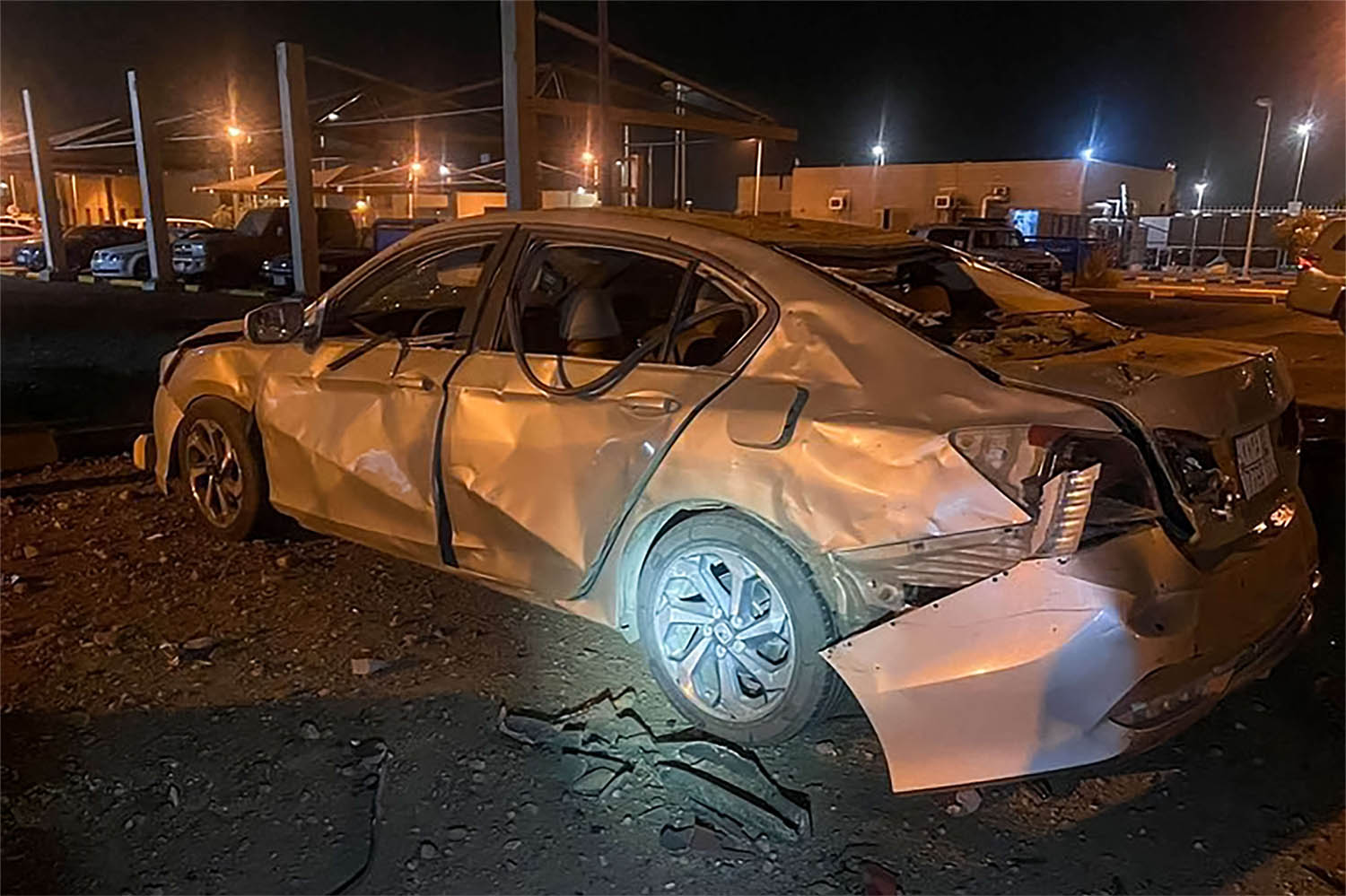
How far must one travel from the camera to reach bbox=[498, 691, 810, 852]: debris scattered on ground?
2740 millimetres

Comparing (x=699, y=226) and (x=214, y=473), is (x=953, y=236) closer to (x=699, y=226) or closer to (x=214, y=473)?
(x=214, y=473)

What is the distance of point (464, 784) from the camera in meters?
2.90

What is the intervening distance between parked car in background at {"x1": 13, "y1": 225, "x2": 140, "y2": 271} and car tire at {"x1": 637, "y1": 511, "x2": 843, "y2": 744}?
87.0 feet

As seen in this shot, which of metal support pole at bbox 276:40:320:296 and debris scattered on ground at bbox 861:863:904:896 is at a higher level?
metal support pole at bbox 276:40:320:296

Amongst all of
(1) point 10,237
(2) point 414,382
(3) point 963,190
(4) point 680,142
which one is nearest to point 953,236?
(4) point 680,142

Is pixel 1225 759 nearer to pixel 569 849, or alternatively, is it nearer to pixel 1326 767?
pixel 1326 767

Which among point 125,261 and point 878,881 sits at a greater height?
point 125,261

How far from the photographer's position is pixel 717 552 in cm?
297

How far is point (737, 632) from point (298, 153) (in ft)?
55.9

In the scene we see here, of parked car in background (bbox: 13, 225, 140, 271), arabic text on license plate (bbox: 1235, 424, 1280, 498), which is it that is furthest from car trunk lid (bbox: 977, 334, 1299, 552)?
parked car in background (bbox: 13, 225, 140, 271)

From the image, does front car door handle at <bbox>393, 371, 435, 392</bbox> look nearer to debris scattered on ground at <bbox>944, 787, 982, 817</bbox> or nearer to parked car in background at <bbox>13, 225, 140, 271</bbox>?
debris scattered on ground at <bbox>944, 787, 982, 817</bbox>

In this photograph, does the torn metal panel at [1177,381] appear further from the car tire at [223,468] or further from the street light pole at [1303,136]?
the street light pole at [1303,136]

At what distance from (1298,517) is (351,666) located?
3131mm

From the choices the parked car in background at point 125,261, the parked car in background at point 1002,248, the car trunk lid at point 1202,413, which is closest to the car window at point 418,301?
the car trunk lid at point 1202,413
